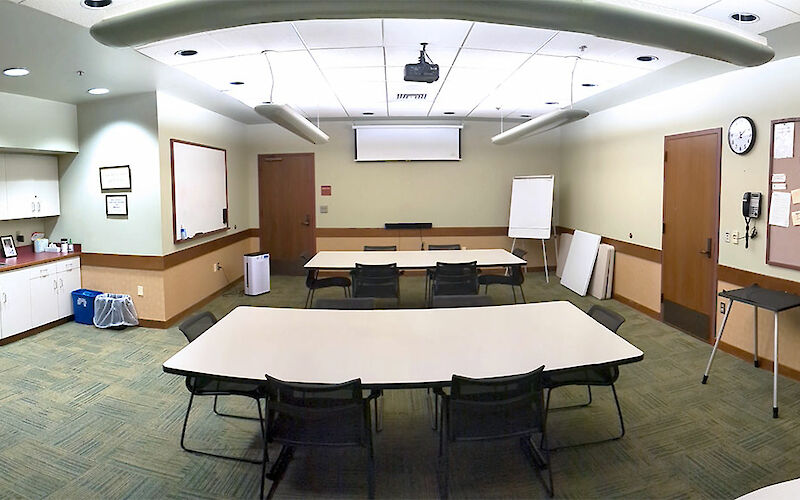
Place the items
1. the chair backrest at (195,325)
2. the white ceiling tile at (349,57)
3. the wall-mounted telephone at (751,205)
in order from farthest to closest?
the wall-mounted telephone at (751,205), the white ceiling tile at (349,57), the chair backrest at (195,325)

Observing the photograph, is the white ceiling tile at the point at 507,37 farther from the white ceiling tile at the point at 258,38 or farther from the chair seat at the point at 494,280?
the chair seat at the point at 494,280

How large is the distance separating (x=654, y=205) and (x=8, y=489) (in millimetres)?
6673

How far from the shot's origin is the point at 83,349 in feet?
16.8

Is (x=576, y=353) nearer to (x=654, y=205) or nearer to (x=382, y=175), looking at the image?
(x=654, y=205)

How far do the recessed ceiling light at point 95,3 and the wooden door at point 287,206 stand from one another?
592 centimetres

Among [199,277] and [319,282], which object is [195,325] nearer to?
[319,282]

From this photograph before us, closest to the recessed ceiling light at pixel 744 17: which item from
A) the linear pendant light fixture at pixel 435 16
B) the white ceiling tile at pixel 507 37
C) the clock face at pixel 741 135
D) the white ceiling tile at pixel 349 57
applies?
the white ceiling tile at pixel 507 37

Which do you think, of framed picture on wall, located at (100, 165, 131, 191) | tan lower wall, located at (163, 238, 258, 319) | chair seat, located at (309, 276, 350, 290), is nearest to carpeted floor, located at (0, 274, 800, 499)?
tan lower wall, located at (163, 238, 258, 319)

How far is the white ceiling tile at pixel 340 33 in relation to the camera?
3.53m

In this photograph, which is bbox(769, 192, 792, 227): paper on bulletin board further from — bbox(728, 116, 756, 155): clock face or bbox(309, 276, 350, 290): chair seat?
bbox(309, 276, 350, 290): chair seat

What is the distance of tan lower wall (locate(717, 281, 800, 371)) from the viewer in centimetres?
419

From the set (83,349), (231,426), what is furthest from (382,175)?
(231,426)

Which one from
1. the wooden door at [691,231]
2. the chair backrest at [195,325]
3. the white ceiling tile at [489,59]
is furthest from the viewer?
the wooden door at [691,231]

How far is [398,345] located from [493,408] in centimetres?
73
